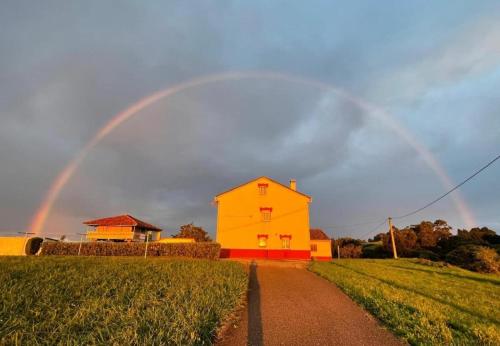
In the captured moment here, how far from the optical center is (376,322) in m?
6.63

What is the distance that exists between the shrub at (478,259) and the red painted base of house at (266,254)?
48.8 ft

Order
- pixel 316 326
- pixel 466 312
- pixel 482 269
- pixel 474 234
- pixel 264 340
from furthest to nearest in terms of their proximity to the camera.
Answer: pixel 474 234, pixel 482 269, pixel 466 312, pixel 316 326, pixel 264 340

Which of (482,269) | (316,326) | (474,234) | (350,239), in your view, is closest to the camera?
(316,326)


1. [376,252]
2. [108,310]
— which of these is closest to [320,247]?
[376,252]

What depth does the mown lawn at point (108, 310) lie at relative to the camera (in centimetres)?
417

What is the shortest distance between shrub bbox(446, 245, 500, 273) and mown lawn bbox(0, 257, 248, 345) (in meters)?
26.3

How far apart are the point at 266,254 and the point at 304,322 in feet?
87.8

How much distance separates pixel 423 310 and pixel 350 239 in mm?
54721

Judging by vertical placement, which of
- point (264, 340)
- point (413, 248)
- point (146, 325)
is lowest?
point (264, 340)

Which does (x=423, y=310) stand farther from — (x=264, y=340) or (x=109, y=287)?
(x=109, y=287)

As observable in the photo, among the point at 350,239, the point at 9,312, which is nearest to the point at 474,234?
the point at 350,239

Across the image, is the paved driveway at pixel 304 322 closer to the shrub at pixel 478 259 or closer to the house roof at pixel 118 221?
the shrub at pixel 478 259

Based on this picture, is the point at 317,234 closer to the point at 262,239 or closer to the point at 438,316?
the point at 262,239

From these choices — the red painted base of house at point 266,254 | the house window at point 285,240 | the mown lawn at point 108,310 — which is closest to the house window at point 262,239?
the red painted base of house at point 266,254
